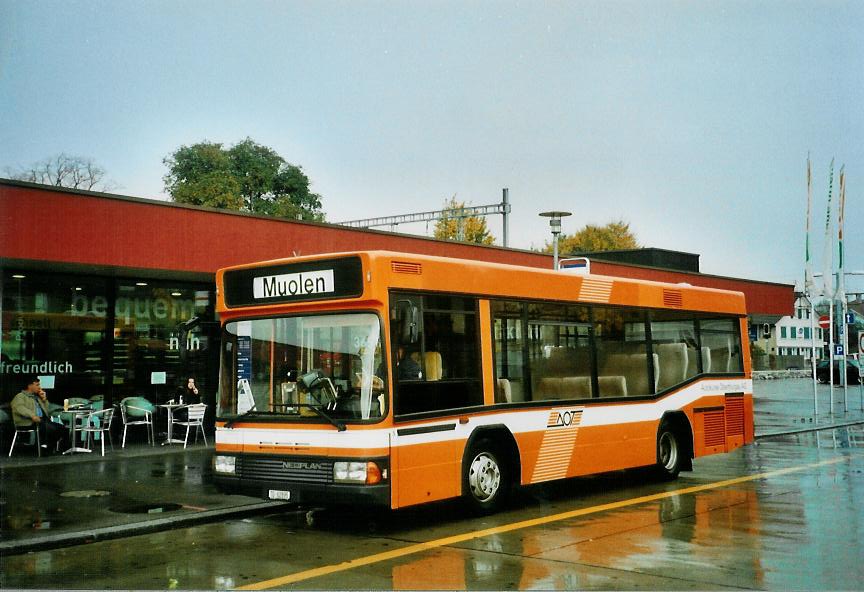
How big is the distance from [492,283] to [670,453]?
202 inches

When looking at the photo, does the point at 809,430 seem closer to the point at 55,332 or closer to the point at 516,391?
the point at 516,391

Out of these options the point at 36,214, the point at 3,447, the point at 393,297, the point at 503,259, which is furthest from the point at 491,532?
the point at 503,259

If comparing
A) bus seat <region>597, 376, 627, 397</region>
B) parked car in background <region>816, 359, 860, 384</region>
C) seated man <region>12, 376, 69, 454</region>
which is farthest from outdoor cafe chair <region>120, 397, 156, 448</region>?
parked car in background <region>816, 359, 860, 384</region>

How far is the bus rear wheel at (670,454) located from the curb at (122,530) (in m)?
6.12

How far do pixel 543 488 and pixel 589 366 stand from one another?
7.95 feet

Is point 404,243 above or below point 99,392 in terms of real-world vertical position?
above

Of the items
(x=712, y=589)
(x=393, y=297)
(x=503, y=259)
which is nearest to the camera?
(x=712, y=589)

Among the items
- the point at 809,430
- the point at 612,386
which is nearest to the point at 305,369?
the point at 612,386

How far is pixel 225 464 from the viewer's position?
10.4m

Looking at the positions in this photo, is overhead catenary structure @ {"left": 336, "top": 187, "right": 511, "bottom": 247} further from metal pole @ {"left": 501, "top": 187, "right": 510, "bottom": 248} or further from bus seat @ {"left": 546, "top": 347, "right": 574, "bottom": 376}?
bus seat @ {"left": 546, "top": 347, "right": 574, "bottom": 376}

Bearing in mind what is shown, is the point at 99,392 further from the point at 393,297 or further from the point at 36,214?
the point at 393,297

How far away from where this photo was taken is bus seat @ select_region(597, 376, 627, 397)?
1295 cm

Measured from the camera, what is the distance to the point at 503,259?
23.8 meters

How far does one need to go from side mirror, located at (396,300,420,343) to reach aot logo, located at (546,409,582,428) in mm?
2973
